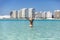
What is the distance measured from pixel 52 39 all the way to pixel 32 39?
4.42 ft

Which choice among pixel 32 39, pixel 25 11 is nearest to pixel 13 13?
pixel 25 11

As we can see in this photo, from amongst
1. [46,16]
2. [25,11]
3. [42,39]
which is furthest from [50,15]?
[42,39]

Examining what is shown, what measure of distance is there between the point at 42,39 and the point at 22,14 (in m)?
88.6

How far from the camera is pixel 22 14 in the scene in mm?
103312

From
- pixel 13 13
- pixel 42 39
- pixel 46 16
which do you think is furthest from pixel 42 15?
pixel 42 39

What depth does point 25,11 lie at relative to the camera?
104 m

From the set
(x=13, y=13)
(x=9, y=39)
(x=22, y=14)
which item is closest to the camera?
(x=9, y=39)

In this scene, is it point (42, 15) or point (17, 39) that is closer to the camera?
point (17, 39)

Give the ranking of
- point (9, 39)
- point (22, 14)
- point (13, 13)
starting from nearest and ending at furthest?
point (9, 39) < point (22, 14) < point (13, 13)

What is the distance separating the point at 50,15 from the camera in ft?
355

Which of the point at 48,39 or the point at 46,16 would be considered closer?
the point at 48,39

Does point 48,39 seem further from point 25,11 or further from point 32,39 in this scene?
point 25,11

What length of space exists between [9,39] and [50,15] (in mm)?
94361

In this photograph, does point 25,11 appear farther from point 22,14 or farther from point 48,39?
point 48,39
